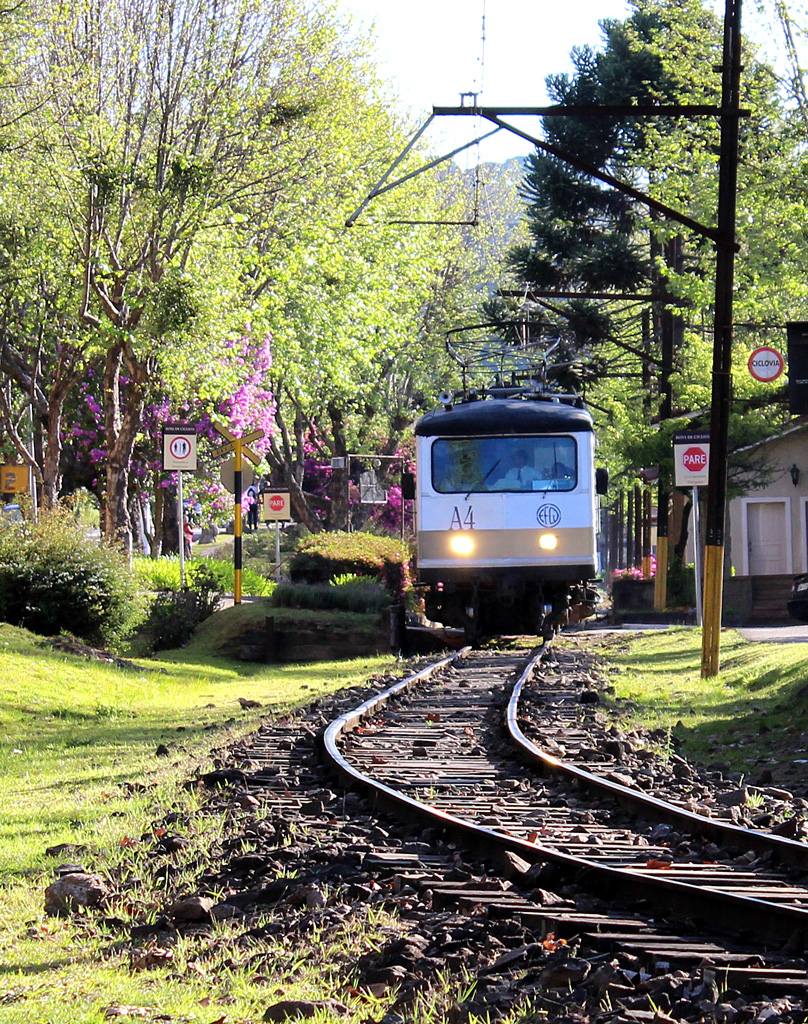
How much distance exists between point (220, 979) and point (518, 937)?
1.14 m

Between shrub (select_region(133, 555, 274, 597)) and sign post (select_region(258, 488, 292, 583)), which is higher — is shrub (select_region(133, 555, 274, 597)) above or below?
below

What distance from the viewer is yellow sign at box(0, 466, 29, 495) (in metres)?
30.9

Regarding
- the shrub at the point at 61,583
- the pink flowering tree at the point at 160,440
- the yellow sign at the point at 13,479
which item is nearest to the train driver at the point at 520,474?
the shrub at the point at 61,583

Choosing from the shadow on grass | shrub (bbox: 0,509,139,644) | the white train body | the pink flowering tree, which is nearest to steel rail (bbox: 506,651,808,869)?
the shadow on grass

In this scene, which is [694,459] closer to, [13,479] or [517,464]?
[517,464]

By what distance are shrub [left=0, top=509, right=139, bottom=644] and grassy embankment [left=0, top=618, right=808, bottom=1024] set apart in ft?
3.73

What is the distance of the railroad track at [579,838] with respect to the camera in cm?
517

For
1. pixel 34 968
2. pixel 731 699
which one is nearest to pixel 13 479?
pixel 731 699

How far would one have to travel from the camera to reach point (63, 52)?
22562mm

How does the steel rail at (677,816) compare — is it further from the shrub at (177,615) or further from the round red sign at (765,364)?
the round red sign at (765,364)

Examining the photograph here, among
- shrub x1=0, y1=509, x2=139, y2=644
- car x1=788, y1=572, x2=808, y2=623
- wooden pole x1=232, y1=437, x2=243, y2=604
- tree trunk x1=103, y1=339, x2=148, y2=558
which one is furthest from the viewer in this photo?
car x1=788, y1=572, x2=808, y2=623

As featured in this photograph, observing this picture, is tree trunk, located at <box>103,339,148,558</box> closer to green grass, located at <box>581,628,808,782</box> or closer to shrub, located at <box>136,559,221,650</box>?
shrub, located at <box>136,559,221,650</box>

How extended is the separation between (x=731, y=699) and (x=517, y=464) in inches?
271

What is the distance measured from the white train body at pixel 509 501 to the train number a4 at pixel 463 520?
1 cm
